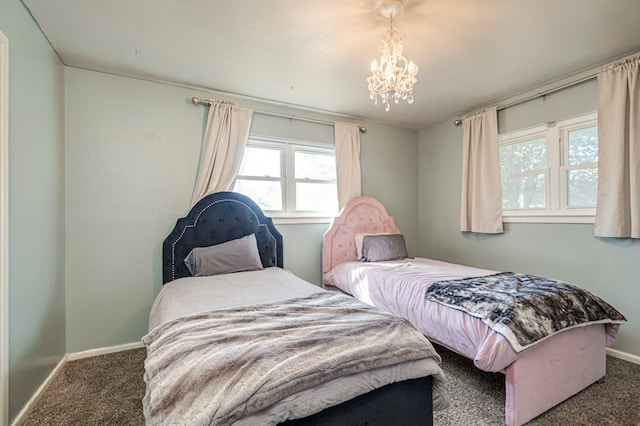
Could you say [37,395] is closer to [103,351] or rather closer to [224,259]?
[103,351]

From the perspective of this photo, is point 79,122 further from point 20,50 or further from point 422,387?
point 422,387

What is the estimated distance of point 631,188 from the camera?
2291 millimetres

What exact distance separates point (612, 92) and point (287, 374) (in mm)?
3317

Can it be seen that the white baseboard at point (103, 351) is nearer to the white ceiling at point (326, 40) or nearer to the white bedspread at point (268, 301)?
the white bedspread at point (268, 301)

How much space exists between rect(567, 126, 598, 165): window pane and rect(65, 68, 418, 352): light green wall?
366cm

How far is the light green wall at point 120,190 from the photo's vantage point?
98.7 inches

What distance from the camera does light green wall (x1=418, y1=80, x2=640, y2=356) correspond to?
2.44 meters

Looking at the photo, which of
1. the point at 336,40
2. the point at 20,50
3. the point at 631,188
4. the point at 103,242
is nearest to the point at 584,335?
the point at 631,188

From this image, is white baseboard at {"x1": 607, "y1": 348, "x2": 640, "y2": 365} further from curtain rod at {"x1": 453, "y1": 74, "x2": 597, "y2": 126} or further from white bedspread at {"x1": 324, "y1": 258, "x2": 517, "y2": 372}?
curtain rod at {"x1": 453, "y1": 74, "x2": 597, "y2": 126}

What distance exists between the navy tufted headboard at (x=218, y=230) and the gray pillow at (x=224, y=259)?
92 millimetres

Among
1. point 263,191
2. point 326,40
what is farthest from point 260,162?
point 326,40

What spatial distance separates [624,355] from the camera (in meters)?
2.42

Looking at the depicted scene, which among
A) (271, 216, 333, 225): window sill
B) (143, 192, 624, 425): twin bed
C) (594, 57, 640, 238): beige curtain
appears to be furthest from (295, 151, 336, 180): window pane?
(594, 57, 640, 238): beige curtain

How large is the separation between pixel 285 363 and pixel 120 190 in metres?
2.44
